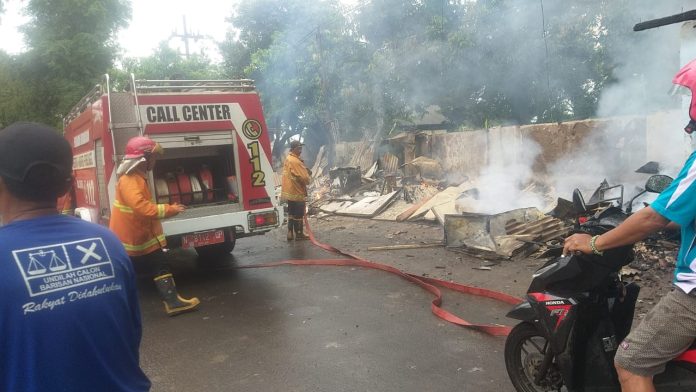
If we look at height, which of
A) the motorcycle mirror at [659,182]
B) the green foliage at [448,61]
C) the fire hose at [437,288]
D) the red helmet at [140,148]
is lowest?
the fire hose at [437,288]

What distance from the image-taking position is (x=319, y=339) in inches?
169

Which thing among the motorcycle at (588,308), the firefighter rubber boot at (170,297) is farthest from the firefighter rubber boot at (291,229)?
the motorcycle at (588,308)

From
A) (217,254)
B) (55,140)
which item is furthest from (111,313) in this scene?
(217,254)

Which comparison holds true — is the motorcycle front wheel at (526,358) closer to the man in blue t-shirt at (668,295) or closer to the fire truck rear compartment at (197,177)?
the man in blue t-shirt at (668,295)

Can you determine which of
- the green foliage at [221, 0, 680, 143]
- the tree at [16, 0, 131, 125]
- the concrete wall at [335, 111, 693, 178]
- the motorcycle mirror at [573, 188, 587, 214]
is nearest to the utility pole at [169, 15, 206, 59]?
the green foliage at [221, 0, 680, 143]

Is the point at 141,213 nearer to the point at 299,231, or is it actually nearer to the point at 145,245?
the point at 145,245

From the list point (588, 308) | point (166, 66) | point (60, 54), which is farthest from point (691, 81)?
point (166, 66)

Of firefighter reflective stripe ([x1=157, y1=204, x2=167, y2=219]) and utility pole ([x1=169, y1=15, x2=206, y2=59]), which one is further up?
utility pole ([x1=169, y1=15, x2=206, y2=59])

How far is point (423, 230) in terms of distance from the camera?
30.8 ft

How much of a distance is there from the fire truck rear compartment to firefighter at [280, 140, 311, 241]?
1.86 meters

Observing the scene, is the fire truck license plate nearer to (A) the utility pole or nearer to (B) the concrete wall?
(B) the concrete wall

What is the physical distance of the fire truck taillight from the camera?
6414mm

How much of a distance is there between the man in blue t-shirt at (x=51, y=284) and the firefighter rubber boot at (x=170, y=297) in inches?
144

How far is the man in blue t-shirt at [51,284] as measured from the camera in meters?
1.37
